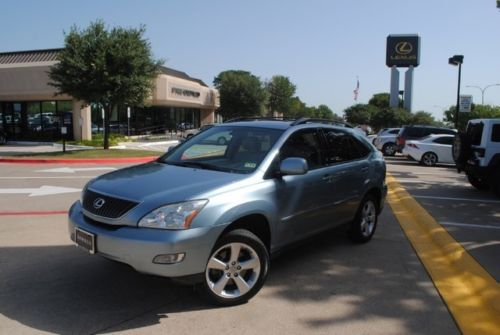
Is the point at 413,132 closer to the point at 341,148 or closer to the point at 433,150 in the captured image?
the point at 433,150

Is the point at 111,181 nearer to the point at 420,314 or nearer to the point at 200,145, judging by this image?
the point at 200,145

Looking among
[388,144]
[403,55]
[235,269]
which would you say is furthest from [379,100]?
[235,269]

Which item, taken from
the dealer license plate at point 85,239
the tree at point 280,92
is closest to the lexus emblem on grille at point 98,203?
the dealer license plate at point 85,239

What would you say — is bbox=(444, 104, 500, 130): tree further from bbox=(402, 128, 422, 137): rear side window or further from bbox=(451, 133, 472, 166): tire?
bbox=(451, 133, 472, 166): tire

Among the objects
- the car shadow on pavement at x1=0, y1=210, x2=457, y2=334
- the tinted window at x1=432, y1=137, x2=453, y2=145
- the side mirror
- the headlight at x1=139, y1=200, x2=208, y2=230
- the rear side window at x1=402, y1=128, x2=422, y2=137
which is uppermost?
the rear side window at x1=402, y1=128, x2=422, y2=137

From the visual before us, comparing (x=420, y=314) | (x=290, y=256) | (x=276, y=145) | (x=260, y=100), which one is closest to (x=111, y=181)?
(x=276, y=145)

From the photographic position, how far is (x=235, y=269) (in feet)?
13.9

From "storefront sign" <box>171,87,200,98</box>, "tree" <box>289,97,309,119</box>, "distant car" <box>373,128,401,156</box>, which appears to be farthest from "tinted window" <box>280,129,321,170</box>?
"tree" <box>289,97,309,119</box>

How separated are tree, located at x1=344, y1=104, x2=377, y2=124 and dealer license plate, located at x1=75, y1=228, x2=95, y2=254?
10305cm

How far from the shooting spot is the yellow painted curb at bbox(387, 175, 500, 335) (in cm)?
409

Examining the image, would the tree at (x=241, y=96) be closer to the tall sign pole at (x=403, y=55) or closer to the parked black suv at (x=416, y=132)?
the tall sign pole at (x=403, y=55)

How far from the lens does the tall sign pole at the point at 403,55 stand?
85.2m

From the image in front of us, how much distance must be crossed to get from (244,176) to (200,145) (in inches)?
56.3

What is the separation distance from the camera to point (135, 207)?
3928mm
